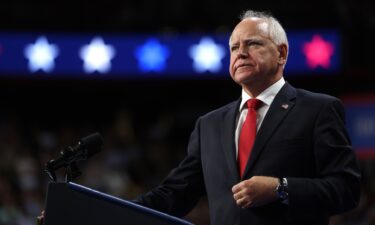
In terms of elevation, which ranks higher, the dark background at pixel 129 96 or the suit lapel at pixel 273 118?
the dark background at pixel 129 96

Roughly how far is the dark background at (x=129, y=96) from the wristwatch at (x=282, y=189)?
14.8 feet

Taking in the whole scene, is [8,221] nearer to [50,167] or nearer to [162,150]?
[162,150]

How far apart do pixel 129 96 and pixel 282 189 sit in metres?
7.93

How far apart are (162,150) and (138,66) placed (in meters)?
0.94

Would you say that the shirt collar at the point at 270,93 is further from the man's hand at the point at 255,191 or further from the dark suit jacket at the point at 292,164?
the man's hand at the point at 255,191

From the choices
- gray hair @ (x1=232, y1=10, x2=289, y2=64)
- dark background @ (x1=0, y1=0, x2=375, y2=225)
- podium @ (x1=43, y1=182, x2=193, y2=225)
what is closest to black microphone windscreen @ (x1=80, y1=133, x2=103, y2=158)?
podium @ (x1=43, y1=182, x2=193, y2=225)

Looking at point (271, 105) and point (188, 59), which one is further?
point (188, 59)

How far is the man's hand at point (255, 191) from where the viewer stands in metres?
2.68

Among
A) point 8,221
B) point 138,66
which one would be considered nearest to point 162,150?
point 138,66

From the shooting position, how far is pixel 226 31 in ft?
30.1

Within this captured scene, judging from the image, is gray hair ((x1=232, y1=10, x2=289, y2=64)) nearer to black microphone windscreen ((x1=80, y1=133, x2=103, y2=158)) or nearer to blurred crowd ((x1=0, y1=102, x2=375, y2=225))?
black microphone windscreen ((x1=80, y1=133, x2=103, y2=158))

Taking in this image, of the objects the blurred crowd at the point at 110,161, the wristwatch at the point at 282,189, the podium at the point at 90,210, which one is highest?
the blurred crowd at the point at 110,161

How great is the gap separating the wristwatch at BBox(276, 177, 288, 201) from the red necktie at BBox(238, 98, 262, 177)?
214 millimetres

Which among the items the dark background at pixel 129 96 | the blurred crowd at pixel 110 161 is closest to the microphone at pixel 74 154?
the blurred crowd at pixel 110 161
